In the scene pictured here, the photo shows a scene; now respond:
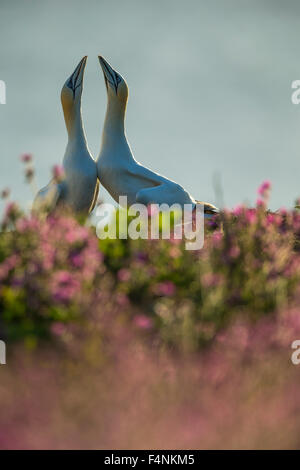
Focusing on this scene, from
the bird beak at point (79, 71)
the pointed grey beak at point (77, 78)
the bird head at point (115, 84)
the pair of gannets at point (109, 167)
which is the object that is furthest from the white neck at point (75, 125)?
the bird head at point (115, 84)

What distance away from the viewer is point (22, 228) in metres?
3.47

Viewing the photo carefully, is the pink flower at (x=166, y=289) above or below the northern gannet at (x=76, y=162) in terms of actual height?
below

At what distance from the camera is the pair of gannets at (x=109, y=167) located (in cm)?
669

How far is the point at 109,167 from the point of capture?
23.0 feet

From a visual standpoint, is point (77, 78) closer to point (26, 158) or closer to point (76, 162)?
point (76, 162)

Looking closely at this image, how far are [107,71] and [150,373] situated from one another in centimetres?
599

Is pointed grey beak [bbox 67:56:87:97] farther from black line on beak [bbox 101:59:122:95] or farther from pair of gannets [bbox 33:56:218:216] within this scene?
black line on beak [bbox 101:59:122:95]

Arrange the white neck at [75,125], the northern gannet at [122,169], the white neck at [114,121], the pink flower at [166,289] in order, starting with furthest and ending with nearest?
the white neck at [114,121]
the white neck at [75,125]
the northern gannet at [122,169]
the pink flower at [166,289]

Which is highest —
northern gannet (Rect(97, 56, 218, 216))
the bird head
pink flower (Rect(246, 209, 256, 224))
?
the bird head

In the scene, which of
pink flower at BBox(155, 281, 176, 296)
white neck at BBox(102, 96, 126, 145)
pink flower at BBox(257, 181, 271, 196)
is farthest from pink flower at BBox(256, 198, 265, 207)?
white neck at BBox(102, 96, 126, 145)


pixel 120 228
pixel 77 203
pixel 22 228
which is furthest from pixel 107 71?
pixel 22 228

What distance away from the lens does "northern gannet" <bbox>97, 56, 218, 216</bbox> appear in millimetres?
6648

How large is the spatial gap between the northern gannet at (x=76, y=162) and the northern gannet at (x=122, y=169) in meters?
0.22

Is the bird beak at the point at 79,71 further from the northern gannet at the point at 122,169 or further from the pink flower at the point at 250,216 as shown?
the pink flower at the point at 250,216
